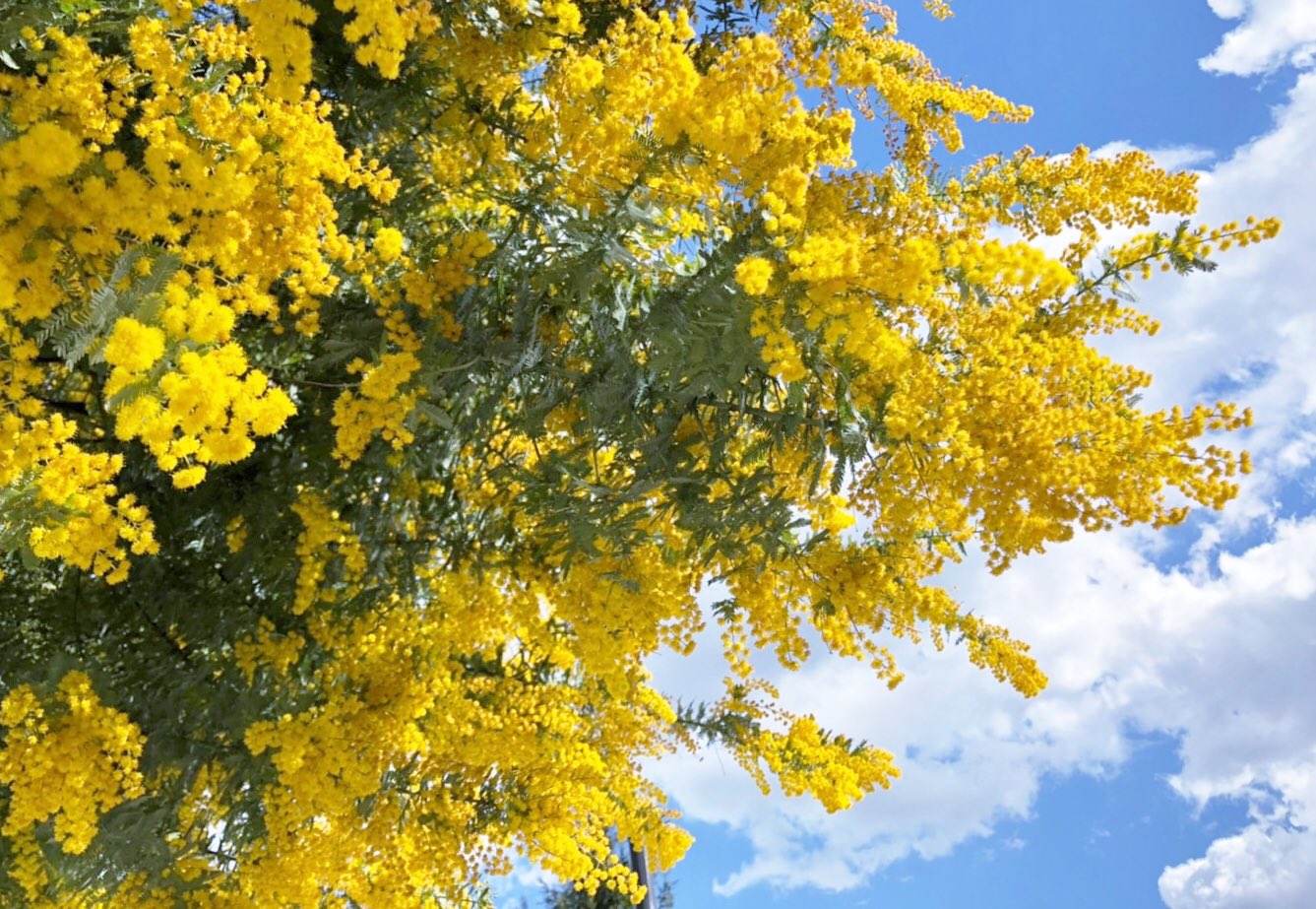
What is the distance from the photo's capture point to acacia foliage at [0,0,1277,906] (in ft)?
9.54

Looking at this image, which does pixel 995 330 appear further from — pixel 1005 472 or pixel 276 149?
pixel 276 149

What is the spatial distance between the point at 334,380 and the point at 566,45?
2.09m

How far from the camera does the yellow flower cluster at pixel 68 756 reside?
14.0ft

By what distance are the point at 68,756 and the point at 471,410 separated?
2.28m

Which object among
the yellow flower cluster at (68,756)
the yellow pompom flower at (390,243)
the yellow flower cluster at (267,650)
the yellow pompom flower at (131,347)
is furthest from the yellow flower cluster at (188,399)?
the yellow flower cluster at (267,650)

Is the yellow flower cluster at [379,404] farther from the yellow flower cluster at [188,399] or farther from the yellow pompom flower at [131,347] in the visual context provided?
the yellow pompom flower at [131,347]

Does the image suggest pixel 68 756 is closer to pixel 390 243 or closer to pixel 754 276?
pixel 390 243

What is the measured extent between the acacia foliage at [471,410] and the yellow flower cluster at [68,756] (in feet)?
0.06

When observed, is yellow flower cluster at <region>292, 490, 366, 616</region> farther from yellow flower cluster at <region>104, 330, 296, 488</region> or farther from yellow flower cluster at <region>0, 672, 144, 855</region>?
yellow flower cluster at <region>104, 330, 296, 488</region>

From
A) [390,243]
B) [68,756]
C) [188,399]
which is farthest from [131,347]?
[68,756]

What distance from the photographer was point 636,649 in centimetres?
493

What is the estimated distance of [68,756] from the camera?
4.32 metres

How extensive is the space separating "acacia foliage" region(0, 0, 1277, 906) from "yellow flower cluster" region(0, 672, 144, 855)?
0.06 feet

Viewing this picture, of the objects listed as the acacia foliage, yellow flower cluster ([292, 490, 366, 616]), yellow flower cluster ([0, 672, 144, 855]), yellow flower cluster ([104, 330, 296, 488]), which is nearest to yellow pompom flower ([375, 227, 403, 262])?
the acacia foliage
